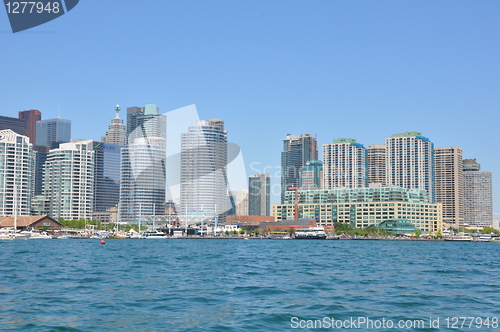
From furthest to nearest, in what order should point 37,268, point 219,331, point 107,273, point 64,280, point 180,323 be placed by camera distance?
point 37,268 < point 107,273 < point 64,280 < point 180,323 < point 219,331

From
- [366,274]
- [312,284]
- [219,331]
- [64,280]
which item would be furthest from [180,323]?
[366,274]

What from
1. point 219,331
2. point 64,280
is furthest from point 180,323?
point 64,280

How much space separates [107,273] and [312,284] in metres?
17.8

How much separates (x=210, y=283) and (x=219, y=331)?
52.0ft

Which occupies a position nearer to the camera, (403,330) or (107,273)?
(403,330)

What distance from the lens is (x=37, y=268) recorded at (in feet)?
165

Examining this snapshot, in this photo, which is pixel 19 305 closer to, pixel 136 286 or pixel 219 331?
pixel 136 286

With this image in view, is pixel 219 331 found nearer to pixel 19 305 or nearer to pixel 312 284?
pixel 19 305

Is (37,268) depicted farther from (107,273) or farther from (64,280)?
(64,280)

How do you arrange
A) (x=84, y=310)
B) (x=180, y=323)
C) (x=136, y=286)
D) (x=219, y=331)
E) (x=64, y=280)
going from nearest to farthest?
(x=219, y=331)
(x=180, y=323)
(x=84, y=310)
(x=136, y=286)
(x=64, y=280)

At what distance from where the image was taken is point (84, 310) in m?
28.0

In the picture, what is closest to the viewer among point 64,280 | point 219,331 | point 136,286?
point 219,331

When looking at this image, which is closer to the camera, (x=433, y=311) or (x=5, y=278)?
(x=433, y=311)

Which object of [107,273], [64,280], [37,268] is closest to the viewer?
[64,280]
